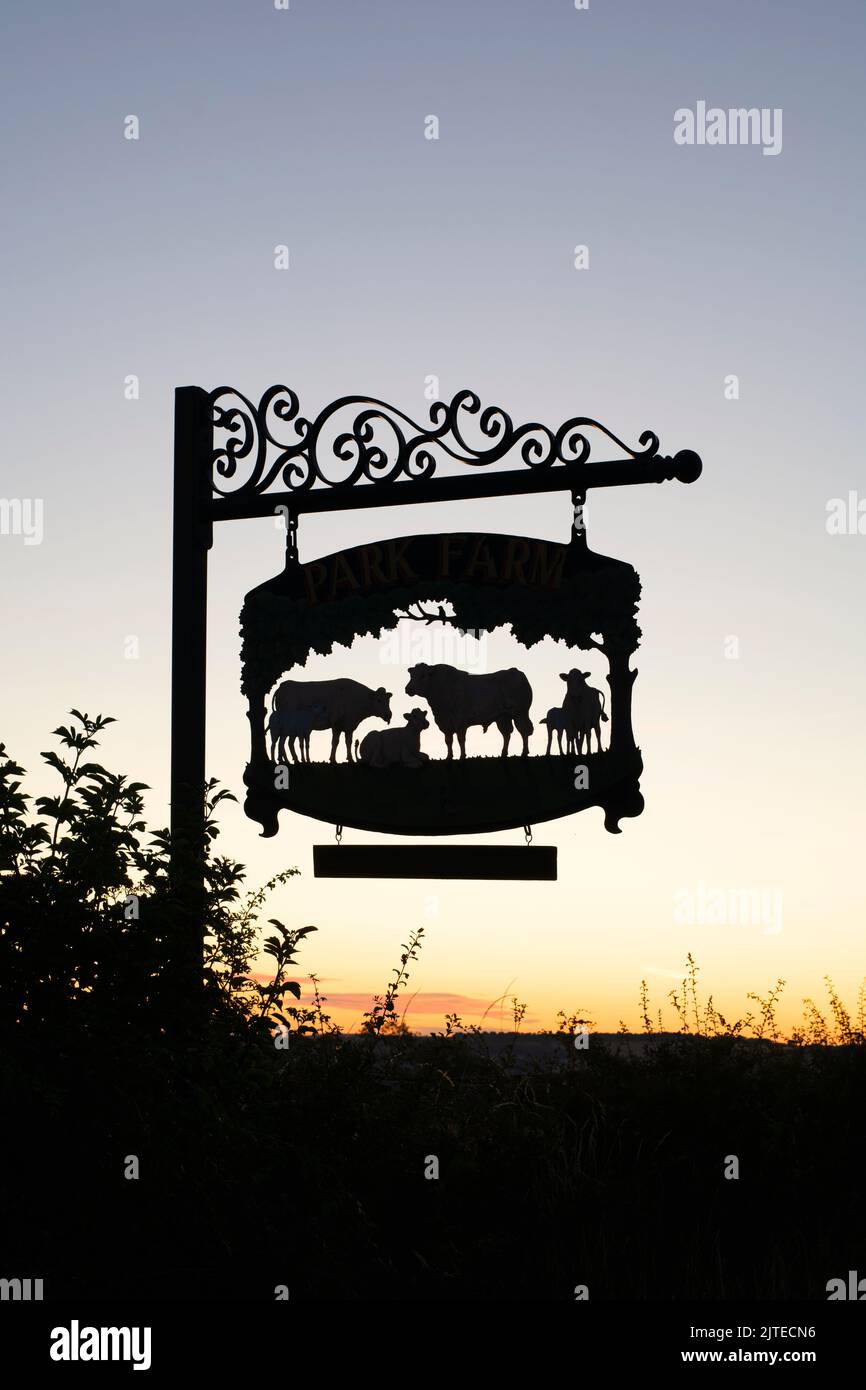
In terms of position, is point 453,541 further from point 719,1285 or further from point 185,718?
point 719,1285

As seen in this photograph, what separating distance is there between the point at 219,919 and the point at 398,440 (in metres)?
3.20

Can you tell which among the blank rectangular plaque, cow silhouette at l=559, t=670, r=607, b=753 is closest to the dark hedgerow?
the blank rectangular plaque

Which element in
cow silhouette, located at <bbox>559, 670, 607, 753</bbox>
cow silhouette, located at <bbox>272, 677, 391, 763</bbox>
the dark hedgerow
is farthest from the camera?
cow silhouette, located at <bbox>272, 677, 391, 763</bbox>

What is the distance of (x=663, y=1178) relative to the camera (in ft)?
29.6

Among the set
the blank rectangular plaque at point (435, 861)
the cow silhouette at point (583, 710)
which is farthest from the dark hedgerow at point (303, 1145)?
the cow silhouette at point (583, 710)

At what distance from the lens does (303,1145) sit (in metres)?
8.40

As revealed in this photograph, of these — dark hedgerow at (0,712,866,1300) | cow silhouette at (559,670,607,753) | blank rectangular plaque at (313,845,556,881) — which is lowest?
dark hedgerow at (0,712,866,1300)

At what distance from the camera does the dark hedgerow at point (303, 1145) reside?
23.2 ft

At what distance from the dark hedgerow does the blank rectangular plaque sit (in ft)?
1.35

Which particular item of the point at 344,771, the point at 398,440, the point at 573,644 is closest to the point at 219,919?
the point at 344,771

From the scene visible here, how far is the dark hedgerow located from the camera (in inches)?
279

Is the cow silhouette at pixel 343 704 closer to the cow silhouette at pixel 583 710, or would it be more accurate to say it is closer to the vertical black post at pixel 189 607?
the vertical black post at pixel 189 607

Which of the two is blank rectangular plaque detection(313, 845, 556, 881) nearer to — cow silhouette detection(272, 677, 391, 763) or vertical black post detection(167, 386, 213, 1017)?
cow silhouette detection(272, 677, 391, 763)
